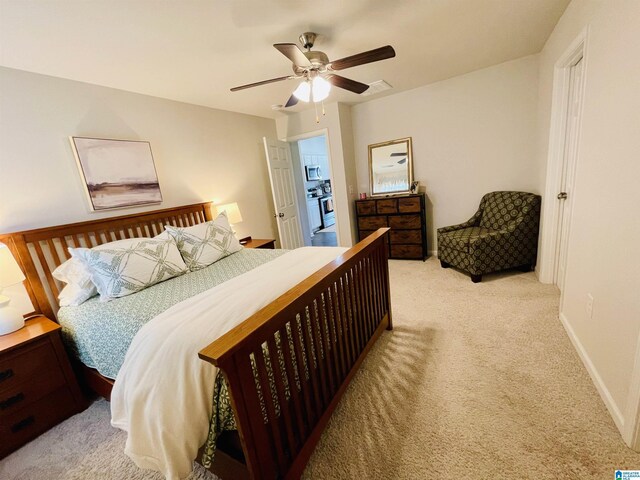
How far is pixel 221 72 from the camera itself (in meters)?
2.38

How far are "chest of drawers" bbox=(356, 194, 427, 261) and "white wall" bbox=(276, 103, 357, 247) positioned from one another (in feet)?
0.79

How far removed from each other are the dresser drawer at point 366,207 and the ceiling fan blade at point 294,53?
2380 millimetres

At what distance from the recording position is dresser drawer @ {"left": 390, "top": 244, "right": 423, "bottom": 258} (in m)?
3.78

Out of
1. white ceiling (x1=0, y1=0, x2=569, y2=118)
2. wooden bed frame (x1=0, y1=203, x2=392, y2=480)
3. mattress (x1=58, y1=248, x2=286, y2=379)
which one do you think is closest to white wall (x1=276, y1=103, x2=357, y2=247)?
white ceiling (x1=0, y1=0, x2=569, y2=118)

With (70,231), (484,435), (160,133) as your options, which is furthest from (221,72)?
(484,435)

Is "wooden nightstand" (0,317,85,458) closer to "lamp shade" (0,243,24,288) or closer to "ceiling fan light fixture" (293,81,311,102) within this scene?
"lamp shade" (0,243,24,288)

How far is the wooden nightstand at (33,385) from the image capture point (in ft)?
5.00

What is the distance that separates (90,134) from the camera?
2256mm

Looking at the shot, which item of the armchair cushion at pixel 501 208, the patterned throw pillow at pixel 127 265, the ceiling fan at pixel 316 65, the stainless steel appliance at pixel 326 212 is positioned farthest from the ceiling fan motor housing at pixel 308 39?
the stainless steel appliance at pixel 326 212

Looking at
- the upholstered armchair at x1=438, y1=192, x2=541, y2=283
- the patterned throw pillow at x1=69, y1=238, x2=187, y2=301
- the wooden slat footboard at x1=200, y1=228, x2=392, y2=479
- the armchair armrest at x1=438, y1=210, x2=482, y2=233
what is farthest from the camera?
the armchair armrest at x1=438, y1=210, x2=482, y2=233

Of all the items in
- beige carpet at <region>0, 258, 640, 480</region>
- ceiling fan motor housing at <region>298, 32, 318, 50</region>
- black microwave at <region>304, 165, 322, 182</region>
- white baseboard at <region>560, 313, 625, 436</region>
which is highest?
ceiling fan motor housing at <region>298, 32, 318, 50</region>

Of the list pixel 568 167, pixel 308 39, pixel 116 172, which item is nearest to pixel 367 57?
pixel 308 39

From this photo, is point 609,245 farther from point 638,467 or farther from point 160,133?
point 160,133

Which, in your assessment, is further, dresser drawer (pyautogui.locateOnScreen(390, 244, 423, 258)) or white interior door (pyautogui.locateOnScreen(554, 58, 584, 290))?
dresser drawer (pyautogui.locateOnScreen(390, 244, 423, 258))
